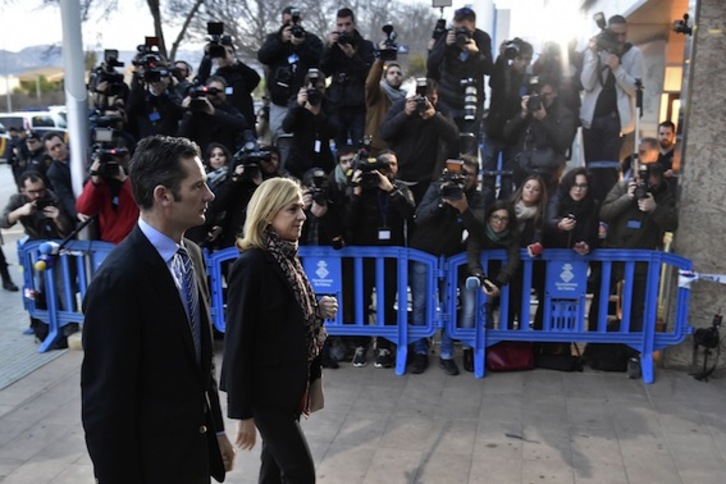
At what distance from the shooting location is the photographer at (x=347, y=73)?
8078 mm

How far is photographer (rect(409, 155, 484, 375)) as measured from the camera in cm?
619

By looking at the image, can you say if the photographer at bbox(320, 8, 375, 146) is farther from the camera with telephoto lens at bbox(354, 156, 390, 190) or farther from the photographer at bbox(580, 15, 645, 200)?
the photographer at bbox(580, 15, 645, 200)

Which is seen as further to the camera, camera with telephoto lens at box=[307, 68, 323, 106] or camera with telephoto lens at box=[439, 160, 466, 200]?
camera with telephoto lens at box=[307, 68, 323, 106]

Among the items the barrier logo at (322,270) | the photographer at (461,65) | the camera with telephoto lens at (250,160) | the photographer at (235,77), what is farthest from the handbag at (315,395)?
the photographer at (235,77)

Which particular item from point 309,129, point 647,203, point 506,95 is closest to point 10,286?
point 309,129

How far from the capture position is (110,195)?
266 inches

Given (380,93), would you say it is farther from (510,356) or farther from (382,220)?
(510,356)

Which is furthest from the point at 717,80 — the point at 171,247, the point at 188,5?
the point at 188,5

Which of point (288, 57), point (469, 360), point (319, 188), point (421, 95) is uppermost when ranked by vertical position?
point (288, 57)

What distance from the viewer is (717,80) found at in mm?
5953

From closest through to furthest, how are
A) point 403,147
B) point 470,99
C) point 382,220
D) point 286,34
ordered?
1. point 382,220
2. point 470,99
3. point 403,147
4. point 286,34

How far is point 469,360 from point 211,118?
372 centimetres

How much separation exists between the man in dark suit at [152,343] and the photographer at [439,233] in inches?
147

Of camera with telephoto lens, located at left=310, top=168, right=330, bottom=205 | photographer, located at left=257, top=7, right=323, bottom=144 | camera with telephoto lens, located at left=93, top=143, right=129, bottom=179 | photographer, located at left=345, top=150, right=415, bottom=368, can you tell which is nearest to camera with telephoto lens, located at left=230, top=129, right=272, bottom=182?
camera with telephoto lens, located at left=310, top=168, right=330, bottom=205
